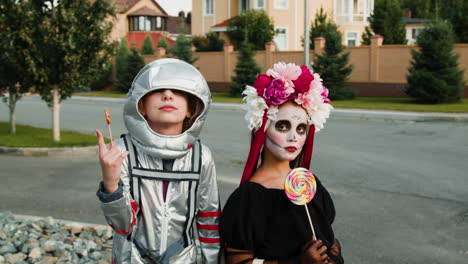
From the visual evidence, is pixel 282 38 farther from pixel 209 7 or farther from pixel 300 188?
pixel 300 188

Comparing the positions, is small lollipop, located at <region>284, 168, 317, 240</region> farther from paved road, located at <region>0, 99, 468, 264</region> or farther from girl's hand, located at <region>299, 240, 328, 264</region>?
paved road, located at <region>0, 99, 468, 264</region>

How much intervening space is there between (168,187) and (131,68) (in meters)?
32.4

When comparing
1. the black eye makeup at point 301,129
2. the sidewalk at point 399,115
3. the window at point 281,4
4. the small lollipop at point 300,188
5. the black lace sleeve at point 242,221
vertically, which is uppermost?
the window at point 281,4

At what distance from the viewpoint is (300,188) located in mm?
2754

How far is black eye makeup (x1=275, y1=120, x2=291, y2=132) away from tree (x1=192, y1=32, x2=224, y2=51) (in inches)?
1534

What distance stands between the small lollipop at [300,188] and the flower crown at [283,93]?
14.7 inches

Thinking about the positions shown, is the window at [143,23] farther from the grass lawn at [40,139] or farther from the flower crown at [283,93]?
the flower crown at [283,93]

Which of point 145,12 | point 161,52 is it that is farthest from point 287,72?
point 145,12

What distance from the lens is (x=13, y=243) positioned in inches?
211

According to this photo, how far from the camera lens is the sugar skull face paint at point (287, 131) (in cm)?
302

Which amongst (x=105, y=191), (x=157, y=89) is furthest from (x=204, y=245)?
(x=157, y=89)

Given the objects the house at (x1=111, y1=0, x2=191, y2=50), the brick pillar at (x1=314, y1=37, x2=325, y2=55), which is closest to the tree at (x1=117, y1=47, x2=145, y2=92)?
the brick pillar at (x1=314, y1=37, x2=325, y2=55)

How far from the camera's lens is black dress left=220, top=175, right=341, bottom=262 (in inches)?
112

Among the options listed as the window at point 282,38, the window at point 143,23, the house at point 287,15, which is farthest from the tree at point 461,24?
the window at point 143,23
